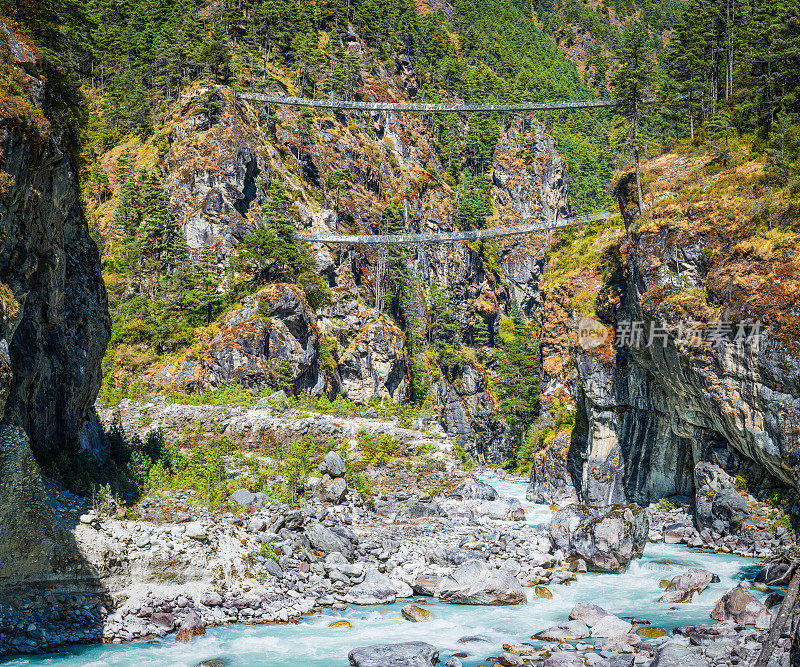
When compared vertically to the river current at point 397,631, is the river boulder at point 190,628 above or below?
above

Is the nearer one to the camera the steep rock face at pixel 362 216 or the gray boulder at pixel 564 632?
the gray boulder at pixel 564 632

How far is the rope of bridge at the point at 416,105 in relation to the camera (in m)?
66.2

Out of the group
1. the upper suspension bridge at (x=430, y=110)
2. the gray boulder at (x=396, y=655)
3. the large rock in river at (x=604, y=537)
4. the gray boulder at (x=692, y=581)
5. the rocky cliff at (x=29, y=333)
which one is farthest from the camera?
the upper suspension bridge at (x=430, y=110)

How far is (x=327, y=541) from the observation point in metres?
21.5

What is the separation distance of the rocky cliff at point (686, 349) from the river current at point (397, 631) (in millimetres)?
6433

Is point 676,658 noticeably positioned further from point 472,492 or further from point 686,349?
point 472,492

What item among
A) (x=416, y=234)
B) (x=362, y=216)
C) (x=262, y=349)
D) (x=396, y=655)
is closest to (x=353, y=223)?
(x=362, y=216)

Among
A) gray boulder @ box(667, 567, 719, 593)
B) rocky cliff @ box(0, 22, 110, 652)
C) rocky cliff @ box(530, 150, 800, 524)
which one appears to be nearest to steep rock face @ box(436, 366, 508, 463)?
rocky cliff @ box(530, 150, 800, 524)

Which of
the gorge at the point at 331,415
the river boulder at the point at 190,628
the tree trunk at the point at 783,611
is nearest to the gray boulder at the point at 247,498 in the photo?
the gorge at the point at 331,415

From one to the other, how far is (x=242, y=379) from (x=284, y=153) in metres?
27.8

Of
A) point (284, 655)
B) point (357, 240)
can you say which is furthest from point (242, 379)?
point (284, 655)

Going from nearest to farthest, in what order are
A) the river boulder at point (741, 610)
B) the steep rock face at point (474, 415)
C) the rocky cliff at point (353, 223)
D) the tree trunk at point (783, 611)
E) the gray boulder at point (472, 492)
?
1. the tree trunk at point (783, 611)
2. the river boulder at point (741, 610)
3. the gray boulder at point (472, 492)
4. the rocky cliff at point (353, 223)
5. the steep rock face at point (474, 415)

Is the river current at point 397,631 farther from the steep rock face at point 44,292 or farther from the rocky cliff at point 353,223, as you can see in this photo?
the rocky cliff at point 353,223

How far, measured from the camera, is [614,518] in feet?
76.3
